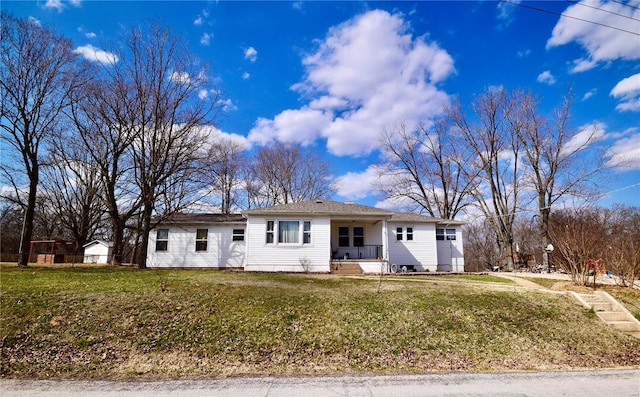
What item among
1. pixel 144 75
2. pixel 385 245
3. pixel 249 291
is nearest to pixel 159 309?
pixel 249 291

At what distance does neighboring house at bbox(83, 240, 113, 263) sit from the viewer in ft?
83.1

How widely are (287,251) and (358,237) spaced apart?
5.61 metres

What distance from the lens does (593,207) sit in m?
26.9

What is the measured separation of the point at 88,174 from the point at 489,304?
31480 millimetres

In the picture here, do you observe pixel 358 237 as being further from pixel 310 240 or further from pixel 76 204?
pixel 76 204

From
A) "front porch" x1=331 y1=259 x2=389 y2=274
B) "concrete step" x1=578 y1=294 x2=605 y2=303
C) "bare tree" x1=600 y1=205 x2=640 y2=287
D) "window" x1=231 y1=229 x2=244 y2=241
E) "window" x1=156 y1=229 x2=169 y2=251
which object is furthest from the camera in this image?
"window" x1=231 y1=229 x2=244 y2=241

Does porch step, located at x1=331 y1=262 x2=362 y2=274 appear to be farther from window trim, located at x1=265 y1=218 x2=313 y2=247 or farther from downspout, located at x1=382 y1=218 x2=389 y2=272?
window trim, located at x1=265 y1=218 x2=313 y2=247

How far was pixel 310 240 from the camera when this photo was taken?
1839 cm

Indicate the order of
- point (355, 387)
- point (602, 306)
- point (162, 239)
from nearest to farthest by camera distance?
point (355, 387) → point (602, 306) → point (162, 239)

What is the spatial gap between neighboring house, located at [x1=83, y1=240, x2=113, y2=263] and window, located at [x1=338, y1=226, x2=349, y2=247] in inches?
676

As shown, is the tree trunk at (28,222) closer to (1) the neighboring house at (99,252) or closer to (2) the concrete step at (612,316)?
(1) the neighboring house at (99,252)

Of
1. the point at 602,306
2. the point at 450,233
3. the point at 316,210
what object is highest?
the point at 316,210

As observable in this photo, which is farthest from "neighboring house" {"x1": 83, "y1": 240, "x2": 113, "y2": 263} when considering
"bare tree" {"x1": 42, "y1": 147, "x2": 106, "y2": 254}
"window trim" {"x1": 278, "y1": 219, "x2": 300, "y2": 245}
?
"window trim" {"x1": 278, "y1": 219, "x2": 300, "y2": 245}

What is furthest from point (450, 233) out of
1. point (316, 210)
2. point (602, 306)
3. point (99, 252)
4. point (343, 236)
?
point (99, 252)
